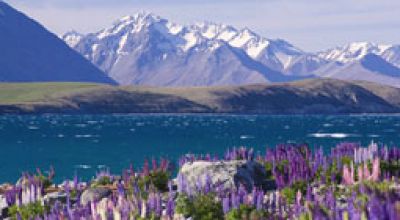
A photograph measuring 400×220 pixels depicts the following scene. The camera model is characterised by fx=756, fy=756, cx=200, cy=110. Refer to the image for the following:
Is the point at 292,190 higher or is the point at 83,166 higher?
the point at 292,190

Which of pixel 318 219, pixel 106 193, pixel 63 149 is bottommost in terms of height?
pixel 63 149

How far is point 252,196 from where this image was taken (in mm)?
13039

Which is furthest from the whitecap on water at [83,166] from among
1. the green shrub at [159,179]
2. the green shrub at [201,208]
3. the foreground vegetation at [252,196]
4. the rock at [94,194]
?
the green shrub at [201,208]

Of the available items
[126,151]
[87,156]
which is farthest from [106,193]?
[126,151]

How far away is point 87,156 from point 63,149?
671 inches

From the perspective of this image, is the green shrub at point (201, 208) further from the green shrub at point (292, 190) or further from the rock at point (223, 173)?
the rock at point (223, 173)

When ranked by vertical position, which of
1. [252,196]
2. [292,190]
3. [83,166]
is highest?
[252,196]

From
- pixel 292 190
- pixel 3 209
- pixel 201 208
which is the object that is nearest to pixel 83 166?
pixel 3 209

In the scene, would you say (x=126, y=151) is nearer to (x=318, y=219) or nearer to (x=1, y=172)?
(x=1, y=172)

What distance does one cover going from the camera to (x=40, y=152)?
109875 mm

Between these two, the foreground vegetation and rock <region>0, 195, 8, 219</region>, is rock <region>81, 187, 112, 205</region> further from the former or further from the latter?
rock <region>0, 195, 8, 219</region>

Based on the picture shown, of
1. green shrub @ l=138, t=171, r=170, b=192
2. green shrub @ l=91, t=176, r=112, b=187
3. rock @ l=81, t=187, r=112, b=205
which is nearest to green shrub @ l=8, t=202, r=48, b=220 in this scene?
rock @ l=81, t=187, r=112, b=205

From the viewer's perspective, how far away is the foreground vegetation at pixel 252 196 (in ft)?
32.1

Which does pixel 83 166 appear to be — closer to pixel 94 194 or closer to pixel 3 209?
pixel 94 194
